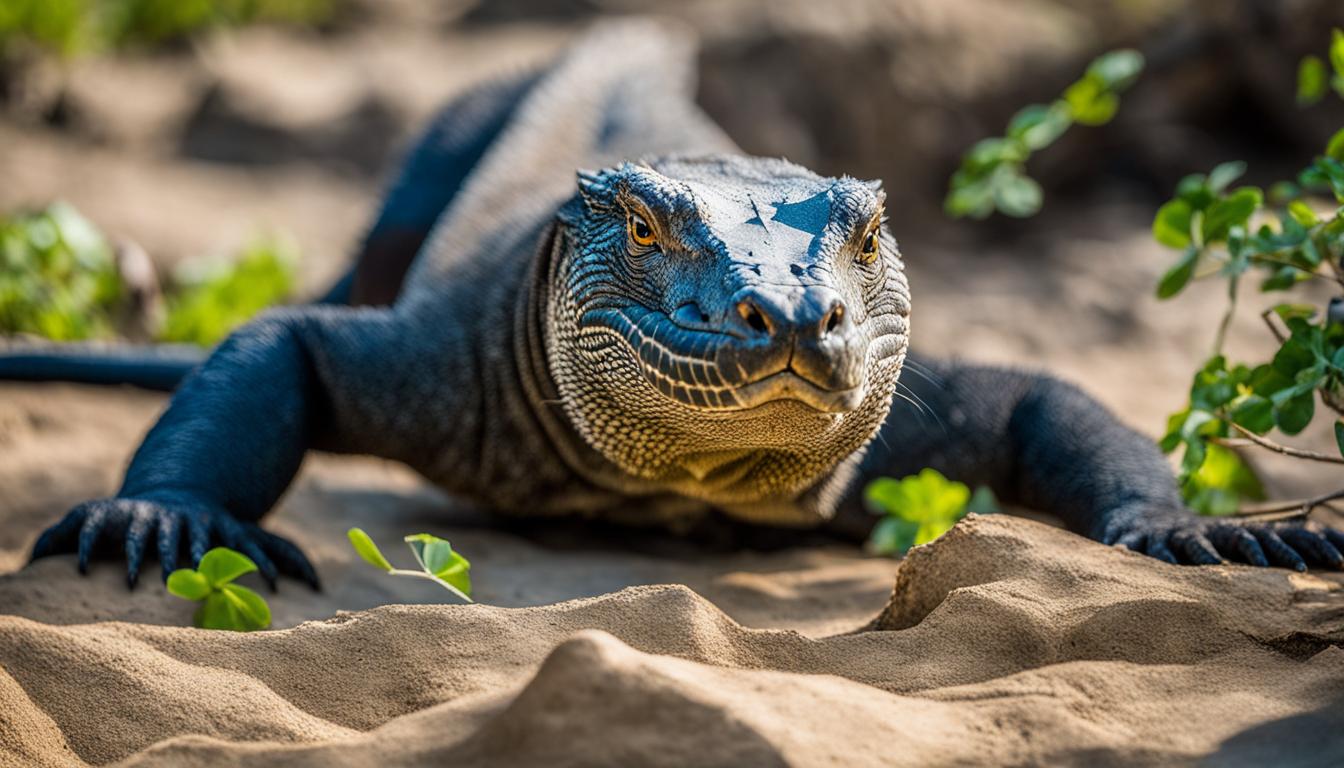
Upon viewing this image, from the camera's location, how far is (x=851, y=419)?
13.5ft

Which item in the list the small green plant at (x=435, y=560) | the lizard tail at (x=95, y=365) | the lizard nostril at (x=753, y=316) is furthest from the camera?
the lizard tail at (x=95, y=365)

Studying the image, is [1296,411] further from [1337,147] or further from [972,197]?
[972,197]

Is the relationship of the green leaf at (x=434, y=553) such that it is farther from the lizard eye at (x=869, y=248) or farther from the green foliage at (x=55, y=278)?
the green foliage at (x=55, y=278)

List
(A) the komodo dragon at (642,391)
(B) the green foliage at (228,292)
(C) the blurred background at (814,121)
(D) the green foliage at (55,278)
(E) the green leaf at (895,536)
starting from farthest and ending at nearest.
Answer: (C) the blurred background at (814,121) → (B) the green foliage at (228,292) → (D) the green foliage at (55,278) → (E) the green leaf at (895,536) → (A) the komodo dragon at (642,391)

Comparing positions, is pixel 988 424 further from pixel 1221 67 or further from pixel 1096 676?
pixel 1221 67

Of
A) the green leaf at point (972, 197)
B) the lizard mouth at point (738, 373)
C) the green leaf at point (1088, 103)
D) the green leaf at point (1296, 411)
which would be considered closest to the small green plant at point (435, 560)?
the lizard mouth at point (738, 373)

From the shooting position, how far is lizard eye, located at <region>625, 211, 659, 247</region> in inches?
163

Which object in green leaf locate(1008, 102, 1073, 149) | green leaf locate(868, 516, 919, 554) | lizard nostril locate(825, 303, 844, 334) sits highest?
green leaf locate(1008, 102, 1073, 149)

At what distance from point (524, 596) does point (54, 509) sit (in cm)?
204

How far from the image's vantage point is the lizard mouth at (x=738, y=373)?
3395 mm

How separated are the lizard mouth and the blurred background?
205 inches

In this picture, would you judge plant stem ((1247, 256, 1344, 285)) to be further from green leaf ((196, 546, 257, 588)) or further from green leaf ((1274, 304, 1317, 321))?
green leaf ((196, 546, 257, 588))

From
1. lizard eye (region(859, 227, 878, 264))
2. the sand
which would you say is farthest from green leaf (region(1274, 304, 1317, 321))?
lizard eye (region(859, 227, 878, 264))

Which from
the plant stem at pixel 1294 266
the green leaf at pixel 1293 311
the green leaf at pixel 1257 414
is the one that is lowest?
the green leaf at pixel 1257 414
